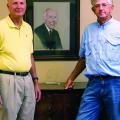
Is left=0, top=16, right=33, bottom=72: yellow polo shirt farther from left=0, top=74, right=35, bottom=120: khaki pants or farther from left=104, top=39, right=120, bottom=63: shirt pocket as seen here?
left=104, top=39, right=120, bottom=63: shirt pocket

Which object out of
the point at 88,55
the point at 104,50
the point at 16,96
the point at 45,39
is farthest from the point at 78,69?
the point at 16,96

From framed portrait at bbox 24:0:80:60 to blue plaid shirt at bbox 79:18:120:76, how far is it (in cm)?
60

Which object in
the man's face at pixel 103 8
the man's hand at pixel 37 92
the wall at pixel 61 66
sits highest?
the man's face at pixel 103 8

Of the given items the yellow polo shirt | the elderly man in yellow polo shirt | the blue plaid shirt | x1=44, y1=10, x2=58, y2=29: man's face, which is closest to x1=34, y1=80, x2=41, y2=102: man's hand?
the elderly man in yellow polo shirt

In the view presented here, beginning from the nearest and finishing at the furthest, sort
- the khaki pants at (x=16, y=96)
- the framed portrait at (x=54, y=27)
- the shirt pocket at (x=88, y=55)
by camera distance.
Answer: the khaki pants at (x=16, y=96) < the shirt pocket at (x=88, y=55) < the framed portrait at (x=54, y=27)

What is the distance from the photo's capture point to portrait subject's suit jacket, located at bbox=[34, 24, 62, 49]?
3395 mm

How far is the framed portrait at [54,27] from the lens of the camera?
11.1 feet

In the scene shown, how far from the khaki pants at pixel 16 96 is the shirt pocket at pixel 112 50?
2.20 feet

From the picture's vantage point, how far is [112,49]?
272 cm

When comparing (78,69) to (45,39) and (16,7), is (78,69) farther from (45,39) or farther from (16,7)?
(16,7)

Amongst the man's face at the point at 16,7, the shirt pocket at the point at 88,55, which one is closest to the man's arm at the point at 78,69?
the shirt pocket at the point at 88,55

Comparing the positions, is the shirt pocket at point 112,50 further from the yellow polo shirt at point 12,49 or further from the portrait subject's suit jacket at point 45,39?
the portrait subject's suit jacket at point 45,39

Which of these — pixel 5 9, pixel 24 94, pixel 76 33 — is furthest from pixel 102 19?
pixel 5 9

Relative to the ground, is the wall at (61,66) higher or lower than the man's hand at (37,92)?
higher
